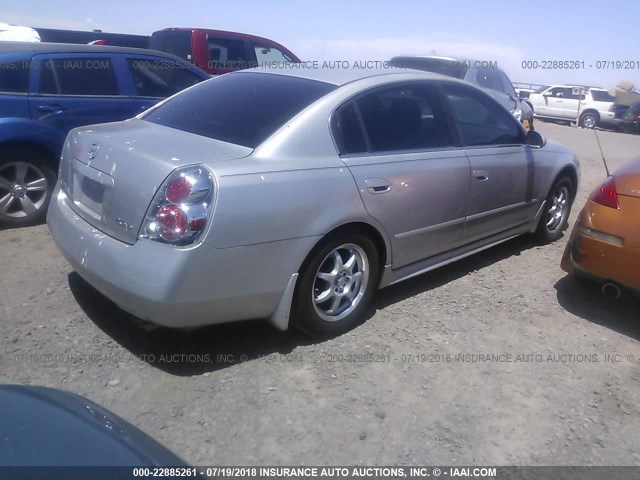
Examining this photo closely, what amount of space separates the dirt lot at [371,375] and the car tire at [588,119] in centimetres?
1960

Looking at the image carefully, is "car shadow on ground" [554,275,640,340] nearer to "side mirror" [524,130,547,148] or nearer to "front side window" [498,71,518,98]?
"side mirror" [524,130,547,148]

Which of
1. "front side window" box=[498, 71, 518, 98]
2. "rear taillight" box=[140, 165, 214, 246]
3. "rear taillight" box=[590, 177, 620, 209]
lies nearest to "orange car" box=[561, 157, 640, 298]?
"rear taillight" box=[590, 177, 620, 209]

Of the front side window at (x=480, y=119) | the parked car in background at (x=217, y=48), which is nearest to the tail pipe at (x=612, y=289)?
the front side window at (x=480, y=119)

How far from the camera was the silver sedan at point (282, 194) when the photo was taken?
295 cm

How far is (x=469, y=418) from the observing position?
2969 mm

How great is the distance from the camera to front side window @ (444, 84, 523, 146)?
14.4 ft

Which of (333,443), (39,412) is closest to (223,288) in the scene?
(333,443)

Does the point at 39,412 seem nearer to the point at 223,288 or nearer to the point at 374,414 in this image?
the point at 223,288

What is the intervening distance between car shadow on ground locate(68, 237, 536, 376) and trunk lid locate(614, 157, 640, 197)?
1761mm

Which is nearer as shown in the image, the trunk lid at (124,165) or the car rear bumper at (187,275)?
the car rear bumper at (187,275)

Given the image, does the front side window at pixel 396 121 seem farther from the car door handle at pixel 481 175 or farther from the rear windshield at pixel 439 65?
the rear windshield at pixel 439 65

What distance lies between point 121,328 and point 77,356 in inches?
13.9

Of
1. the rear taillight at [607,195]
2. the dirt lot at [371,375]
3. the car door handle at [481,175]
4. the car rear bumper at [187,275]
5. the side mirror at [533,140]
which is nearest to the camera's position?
the dirt lot at [371,375]

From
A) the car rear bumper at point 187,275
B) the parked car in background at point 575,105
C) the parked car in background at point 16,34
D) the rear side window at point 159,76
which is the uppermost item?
the parked car in background at point 16,34
